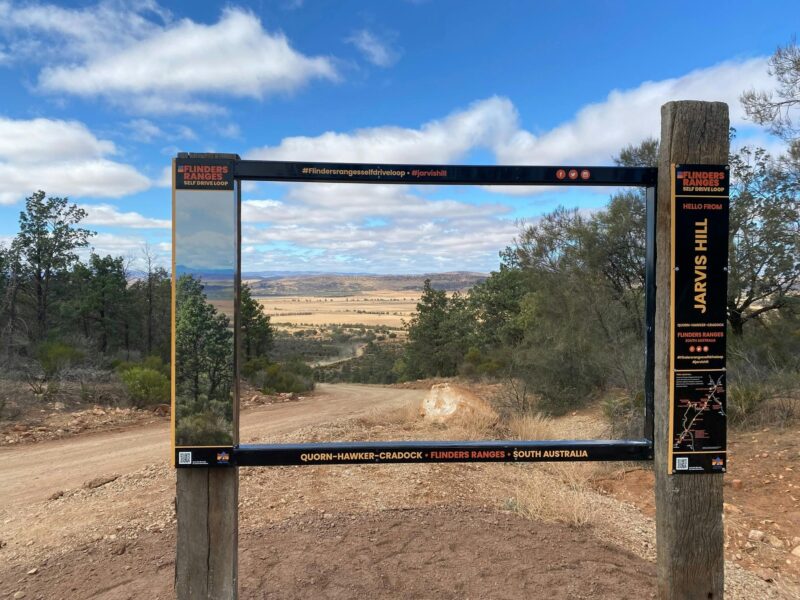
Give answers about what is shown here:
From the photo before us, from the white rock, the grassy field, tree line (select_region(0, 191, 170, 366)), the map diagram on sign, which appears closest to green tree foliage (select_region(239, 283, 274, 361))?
the grassy field

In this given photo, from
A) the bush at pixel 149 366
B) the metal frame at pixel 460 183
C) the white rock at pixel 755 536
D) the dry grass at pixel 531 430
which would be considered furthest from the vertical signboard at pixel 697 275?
the bush at pixel 149 366

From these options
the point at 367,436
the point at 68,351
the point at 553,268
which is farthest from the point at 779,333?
the point at 68,351

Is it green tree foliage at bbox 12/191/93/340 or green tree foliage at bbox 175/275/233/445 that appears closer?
green tree foliage at bbox 175/275/233/445

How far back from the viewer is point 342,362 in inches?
183

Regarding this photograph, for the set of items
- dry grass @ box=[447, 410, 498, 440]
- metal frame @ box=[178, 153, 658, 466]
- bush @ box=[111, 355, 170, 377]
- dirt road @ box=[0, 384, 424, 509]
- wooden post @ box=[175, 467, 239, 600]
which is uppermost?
metal frame @ box=[178, 153, 658, 466]

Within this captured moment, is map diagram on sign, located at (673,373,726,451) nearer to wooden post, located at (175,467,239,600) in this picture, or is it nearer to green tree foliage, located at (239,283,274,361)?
wooden post, located at (175,467,239,600)

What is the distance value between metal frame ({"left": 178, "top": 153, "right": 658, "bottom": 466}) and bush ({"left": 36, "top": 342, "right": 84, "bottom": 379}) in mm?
14762

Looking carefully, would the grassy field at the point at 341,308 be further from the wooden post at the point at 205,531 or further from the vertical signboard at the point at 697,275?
the vertical signboard at the point at 697,275

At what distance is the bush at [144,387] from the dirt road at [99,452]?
1678 mm

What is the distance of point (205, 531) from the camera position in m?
2.45

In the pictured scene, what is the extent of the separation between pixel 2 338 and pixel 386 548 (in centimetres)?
1750

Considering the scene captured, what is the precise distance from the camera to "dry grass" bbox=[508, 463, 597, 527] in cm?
456

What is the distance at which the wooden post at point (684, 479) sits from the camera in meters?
2.36

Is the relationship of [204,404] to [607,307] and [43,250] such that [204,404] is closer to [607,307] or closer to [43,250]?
[607,307]
